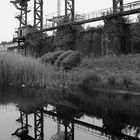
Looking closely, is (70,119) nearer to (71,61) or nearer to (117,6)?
(71,61)

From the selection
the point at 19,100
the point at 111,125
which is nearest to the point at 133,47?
the point at 19,100

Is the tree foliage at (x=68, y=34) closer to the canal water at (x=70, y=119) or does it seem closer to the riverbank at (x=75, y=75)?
the riverbank at (x=75, y=75)

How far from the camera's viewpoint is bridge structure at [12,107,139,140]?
17.7ft

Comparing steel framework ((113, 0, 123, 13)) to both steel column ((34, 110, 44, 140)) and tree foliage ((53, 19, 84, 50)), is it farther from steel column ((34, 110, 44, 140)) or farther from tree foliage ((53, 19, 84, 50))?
steel column ((34, 110, 44, 140))

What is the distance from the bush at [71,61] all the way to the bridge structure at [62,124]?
11151 millimetres

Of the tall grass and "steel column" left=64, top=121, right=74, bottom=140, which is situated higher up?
the tall grass

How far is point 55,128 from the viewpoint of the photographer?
19.7ft

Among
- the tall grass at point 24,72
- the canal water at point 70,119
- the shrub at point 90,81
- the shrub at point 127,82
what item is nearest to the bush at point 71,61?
the tall grass at point 24,72

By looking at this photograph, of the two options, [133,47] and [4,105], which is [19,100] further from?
[133,47]

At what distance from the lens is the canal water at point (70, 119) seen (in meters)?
5.50

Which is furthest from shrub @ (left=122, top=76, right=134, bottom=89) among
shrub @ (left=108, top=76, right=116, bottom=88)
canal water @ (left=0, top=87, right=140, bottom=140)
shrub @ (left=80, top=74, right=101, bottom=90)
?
canal water @ (left=0, top=87, right=140, bottom=140)

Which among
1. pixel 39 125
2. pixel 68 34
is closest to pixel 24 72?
pixel 39 125

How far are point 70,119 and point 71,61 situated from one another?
1265 cm

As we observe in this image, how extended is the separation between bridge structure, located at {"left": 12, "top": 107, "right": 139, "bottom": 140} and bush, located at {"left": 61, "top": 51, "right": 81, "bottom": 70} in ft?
36.6
